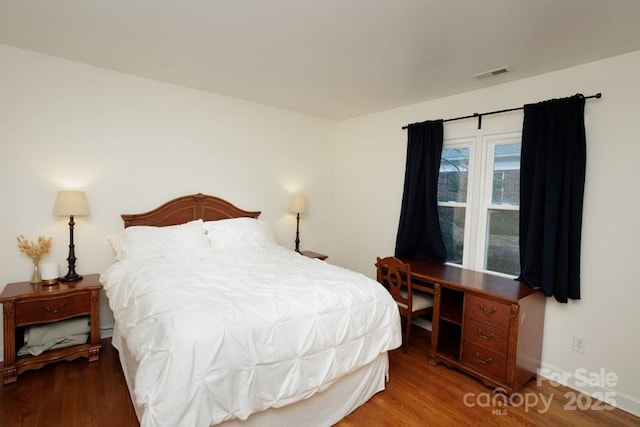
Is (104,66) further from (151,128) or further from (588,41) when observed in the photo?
(588,41)

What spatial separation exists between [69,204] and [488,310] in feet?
10.9

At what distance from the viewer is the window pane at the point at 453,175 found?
3.25 m

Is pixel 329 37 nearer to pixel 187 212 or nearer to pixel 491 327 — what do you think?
pixel 187 212

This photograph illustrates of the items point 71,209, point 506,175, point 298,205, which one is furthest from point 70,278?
point 506,175

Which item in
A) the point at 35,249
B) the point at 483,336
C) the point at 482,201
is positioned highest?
the point at 482,201

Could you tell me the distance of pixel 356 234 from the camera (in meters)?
4.30

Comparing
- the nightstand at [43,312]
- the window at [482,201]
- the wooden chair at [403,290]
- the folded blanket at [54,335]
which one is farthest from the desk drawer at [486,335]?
the folded blanket at [54,335]

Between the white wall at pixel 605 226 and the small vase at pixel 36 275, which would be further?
the small vase at pixel 36 275

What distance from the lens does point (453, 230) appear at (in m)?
3.36

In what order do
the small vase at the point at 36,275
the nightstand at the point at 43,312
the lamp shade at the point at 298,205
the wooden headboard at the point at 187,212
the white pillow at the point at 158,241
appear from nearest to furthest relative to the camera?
1. the nightstand at the point at 43,312
2. the small vase at the point at 36,275
3. the white pillow at the point at 158,241
4. the wooden headboard at the point at 187,212
5. the lamp shade at the point at 298,205

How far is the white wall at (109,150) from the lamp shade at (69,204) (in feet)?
0.70

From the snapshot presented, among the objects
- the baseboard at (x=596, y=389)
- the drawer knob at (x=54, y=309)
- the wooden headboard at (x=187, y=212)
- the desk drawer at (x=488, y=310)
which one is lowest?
the baseboard at (x=596, y=389)

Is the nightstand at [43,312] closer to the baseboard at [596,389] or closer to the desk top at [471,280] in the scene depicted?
the desk top at [471,280]

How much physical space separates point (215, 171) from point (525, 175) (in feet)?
9.77
